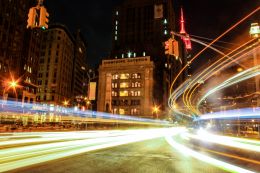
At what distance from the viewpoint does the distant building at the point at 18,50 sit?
6481 cm

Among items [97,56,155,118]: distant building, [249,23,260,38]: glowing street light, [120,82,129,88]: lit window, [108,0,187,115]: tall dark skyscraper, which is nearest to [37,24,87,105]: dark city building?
[97,56,155,118]: distant building

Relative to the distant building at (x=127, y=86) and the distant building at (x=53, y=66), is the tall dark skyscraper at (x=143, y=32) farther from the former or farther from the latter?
the distant building at (x=53, y=66)

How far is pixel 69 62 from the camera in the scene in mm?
133750

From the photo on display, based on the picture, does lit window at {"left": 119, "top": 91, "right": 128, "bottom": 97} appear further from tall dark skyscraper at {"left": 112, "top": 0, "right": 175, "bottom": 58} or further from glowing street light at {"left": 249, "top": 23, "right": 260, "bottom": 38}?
glowing street light at {"left": 249, "top": 23, "right": 260, "bottom": 38}

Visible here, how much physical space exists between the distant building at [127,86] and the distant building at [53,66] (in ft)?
60.1

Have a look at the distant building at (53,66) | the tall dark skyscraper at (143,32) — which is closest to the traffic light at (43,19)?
the distant building at (53,66)

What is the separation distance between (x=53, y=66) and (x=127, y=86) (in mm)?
34980

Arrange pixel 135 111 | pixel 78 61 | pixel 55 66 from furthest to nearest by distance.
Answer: pixel 78 61
pixel 55 66
pixel 135 111

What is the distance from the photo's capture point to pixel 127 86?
115m

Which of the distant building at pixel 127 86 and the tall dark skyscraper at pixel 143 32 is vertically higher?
the tall dark skyscraper at pixel 143 32

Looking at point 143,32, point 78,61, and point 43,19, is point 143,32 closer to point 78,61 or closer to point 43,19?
point 78,61

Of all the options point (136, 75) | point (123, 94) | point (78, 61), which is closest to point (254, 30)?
point (136, 75)

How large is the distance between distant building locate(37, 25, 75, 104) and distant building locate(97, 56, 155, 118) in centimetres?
1833

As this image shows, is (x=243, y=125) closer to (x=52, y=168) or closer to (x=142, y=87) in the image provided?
(x=52, y=168)
